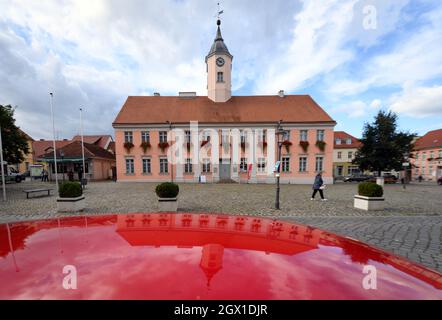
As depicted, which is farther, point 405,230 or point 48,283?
point 405,230

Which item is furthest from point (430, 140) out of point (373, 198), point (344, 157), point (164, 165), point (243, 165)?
point (164, 165)

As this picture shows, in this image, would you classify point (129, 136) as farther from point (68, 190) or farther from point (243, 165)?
point (68, 190)

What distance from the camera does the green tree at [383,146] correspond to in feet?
86.5

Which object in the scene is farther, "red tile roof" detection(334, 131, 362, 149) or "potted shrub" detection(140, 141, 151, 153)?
"red tile roof" detection(334, 131, 362, 149)

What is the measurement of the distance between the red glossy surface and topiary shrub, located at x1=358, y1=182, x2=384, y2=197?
8.58 meters

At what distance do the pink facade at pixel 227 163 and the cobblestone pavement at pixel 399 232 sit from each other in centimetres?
1708

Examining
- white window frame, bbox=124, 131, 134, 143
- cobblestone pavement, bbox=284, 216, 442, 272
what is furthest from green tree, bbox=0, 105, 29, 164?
cobblestone pavement, bbox=284, 216, 442, 272

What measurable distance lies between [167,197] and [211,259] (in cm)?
713

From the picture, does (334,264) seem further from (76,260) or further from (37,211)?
(37,211)

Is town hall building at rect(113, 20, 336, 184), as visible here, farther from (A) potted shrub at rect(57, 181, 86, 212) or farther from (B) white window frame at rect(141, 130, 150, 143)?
(A) potted shrub at rect(57, 181, 86, 212)

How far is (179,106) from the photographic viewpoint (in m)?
26.8

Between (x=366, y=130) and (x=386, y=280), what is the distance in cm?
3464

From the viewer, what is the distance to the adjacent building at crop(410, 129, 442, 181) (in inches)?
A: 1555
